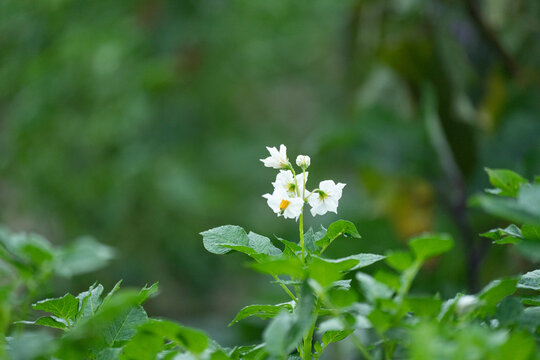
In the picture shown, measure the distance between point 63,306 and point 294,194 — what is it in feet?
0.63

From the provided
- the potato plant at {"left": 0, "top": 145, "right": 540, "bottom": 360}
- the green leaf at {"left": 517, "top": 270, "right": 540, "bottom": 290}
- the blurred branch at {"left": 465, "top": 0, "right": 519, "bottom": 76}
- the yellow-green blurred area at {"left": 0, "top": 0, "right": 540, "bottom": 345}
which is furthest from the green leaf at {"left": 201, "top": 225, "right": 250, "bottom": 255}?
the blurred branch at {"left": 465, "top": 0, "right": 519, "bottom": 76}

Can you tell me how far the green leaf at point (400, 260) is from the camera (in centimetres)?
31

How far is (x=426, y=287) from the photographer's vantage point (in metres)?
1.28

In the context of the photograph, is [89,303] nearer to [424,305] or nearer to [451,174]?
[424,305]

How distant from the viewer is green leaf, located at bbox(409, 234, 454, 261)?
0.30 metres

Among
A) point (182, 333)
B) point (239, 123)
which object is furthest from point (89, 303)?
point (239, 123)

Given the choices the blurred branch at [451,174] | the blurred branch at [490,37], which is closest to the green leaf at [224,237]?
the blurred branch at [451,174]

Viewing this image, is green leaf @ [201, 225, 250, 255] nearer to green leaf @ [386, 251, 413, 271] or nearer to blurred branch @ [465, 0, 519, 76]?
green leaf @ [386, 251, 413, 271]

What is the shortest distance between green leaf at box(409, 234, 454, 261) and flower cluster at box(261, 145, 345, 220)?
0.12m

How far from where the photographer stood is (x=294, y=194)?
445 millimetres

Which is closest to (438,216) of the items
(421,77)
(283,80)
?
(421,77)

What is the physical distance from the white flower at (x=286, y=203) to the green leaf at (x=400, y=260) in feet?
0.36

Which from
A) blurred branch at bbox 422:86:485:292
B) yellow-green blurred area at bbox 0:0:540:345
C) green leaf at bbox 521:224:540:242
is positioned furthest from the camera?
yellow-green blurred area at bbox 0:0:540:345

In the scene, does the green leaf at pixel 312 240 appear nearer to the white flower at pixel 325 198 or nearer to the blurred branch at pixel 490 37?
the white flower at pixel 325 198
